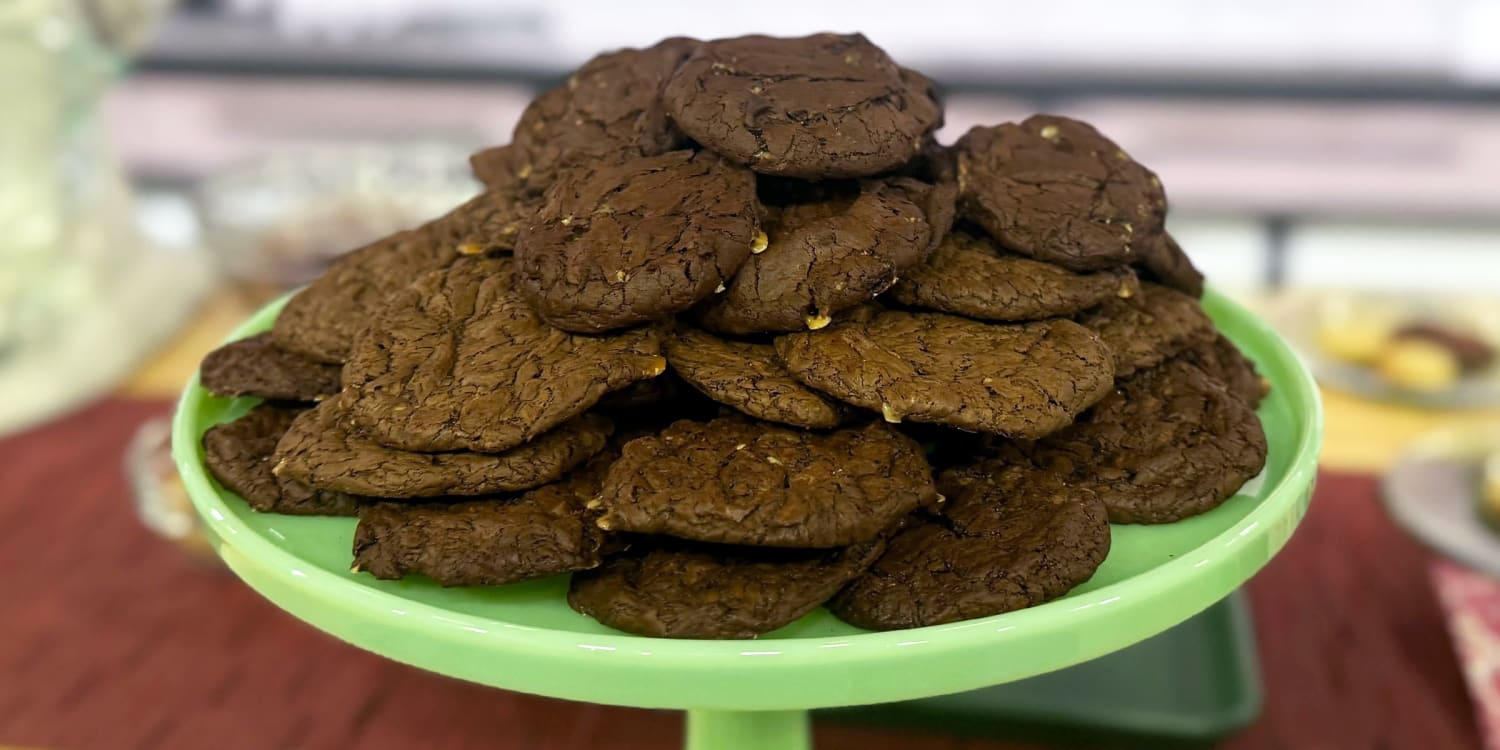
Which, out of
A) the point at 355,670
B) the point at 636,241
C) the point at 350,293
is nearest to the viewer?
the point at 636,241

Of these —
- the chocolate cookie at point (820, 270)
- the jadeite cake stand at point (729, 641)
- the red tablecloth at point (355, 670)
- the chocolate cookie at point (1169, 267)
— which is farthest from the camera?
the red tablecloth at point (355, 670)

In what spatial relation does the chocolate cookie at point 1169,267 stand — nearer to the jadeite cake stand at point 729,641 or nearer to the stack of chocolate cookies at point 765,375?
the stack of chocolate cookies at point 765,375

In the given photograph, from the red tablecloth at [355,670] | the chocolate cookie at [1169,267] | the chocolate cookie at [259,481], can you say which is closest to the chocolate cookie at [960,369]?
the chocolate cookie at [1169,267]

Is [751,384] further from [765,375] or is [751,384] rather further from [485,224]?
[485,224]

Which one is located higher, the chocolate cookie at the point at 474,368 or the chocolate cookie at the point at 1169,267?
the chocolate cookie at the point at 474,368

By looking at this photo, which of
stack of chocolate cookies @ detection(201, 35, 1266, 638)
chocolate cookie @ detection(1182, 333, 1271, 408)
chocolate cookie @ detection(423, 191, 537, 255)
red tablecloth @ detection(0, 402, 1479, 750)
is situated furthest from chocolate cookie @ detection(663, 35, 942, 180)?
red tablecloth @ detection(0, 402, 1479, 750)

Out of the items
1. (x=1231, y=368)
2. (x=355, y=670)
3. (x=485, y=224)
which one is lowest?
(x=355, y=670)

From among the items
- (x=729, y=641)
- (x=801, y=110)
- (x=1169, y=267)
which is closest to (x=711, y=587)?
(x=729, y=641)

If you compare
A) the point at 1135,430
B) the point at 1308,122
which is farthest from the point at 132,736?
the point at 1308,122
